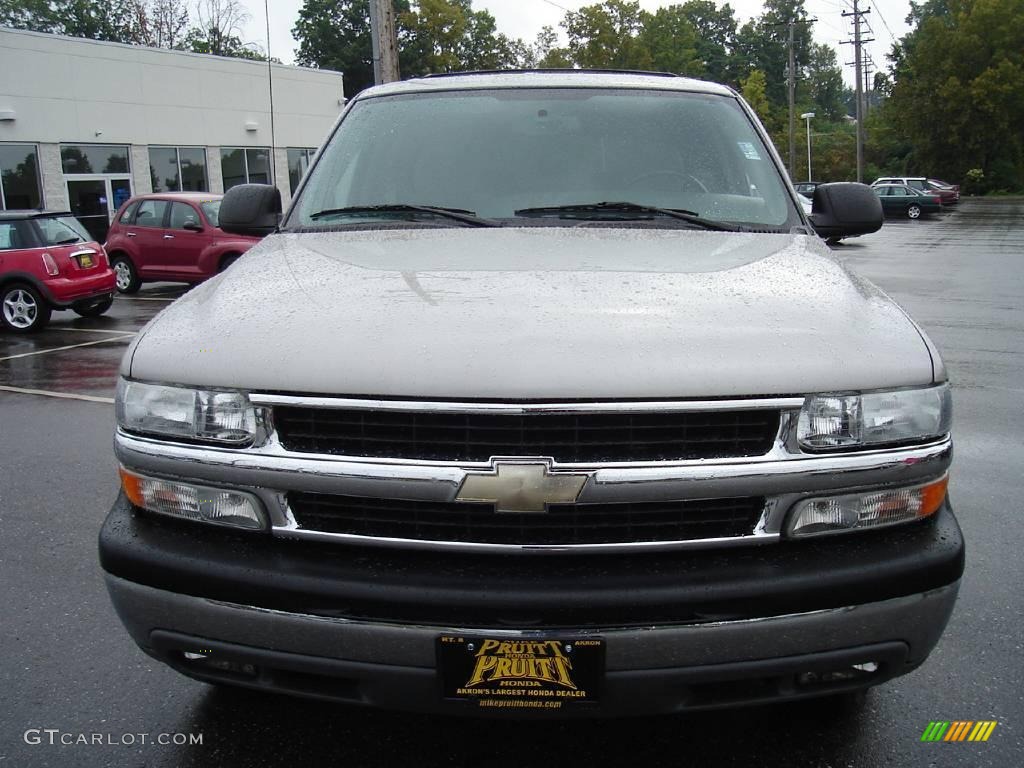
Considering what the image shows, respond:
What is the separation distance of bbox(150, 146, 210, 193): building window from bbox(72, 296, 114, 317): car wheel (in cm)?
1348

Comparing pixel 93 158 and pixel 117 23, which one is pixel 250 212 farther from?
pixel 117 23

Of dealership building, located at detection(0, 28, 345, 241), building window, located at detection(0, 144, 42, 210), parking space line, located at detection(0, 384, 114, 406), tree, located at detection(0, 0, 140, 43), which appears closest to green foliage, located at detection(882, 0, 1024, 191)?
dealership building, located at detection(0, 28, 345, 241)

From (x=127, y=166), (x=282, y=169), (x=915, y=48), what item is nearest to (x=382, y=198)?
(x=127, y=166)

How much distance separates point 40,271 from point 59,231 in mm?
806

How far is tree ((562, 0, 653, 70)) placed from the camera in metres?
57.4

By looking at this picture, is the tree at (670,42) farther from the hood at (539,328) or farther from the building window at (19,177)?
the hood at (539,328)

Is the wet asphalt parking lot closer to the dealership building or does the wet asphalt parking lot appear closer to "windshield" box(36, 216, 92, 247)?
"windshield" box(36, 216, 92, 247)

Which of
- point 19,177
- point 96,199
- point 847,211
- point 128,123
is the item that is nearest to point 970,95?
point 128,123

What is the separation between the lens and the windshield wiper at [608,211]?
331 cm

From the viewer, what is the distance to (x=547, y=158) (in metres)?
3.54

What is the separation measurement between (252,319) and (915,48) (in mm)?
67298

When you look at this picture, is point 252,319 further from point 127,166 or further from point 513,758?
point 127,166

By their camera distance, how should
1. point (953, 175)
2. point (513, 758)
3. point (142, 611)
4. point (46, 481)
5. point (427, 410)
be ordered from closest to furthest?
point (427, 410) < point (142, 611) < point (513, 758) < point (46, 481) < point (953, 175)

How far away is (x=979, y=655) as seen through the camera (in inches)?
127
